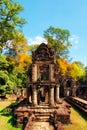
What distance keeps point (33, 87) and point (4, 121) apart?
555cm

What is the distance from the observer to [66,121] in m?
19.6

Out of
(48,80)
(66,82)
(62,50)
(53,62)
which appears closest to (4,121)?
(48,80)

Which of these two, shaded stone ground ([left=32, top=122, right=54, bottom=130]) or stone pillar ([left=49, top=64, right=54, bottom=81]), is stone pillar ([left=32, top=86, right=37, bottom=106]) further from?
shaded stone ground ([left=32, top=122, right=54, bottom=130])

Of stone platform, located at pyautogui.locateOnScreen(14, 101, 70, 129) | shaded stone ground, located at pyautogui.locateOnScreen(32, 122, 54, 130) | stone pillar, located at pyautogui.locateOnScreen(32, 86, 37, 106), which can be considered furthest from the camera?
stone pillar, located at pyautogui.locateOnScreen(32, 86, 37, 106)

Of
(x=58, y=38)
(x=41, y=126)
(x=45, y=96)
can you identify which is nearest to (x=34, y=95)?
(x=45, y=96)

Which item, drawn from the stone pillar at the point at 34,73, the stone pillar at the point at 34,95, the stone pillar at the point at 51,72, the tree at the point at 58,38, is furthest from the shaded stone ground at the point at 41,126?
the tree at the point at 58,38

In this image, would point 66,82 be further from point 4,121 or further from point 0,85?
point 4,121

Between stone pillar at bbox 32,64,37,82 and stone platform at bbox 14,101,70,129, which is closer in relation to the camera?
stone platform at bbox 14,101,70,129

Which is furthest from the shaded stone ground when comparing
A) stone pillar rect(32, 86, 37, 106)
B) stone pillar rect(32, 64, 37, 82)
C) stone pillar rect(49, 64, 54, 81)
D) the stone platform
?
stone pillar rect(32, 64, 37, 82)

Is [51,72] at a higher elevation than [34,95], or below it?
higher

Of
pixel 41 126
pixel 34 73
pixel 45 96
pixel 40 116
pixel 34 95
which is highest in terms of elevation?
pixel 34 73

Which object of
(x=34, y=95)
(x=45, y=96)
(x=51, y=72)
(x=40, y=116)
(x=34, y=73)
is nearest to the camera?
(x=40, y=116)

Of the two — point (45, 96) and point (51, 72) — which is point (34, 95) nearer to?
point (51, 72)

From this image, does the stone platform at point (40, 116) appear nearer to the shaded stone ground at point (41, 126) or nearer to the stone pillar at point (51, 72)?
the shaded stone ground at point (41, 126)
